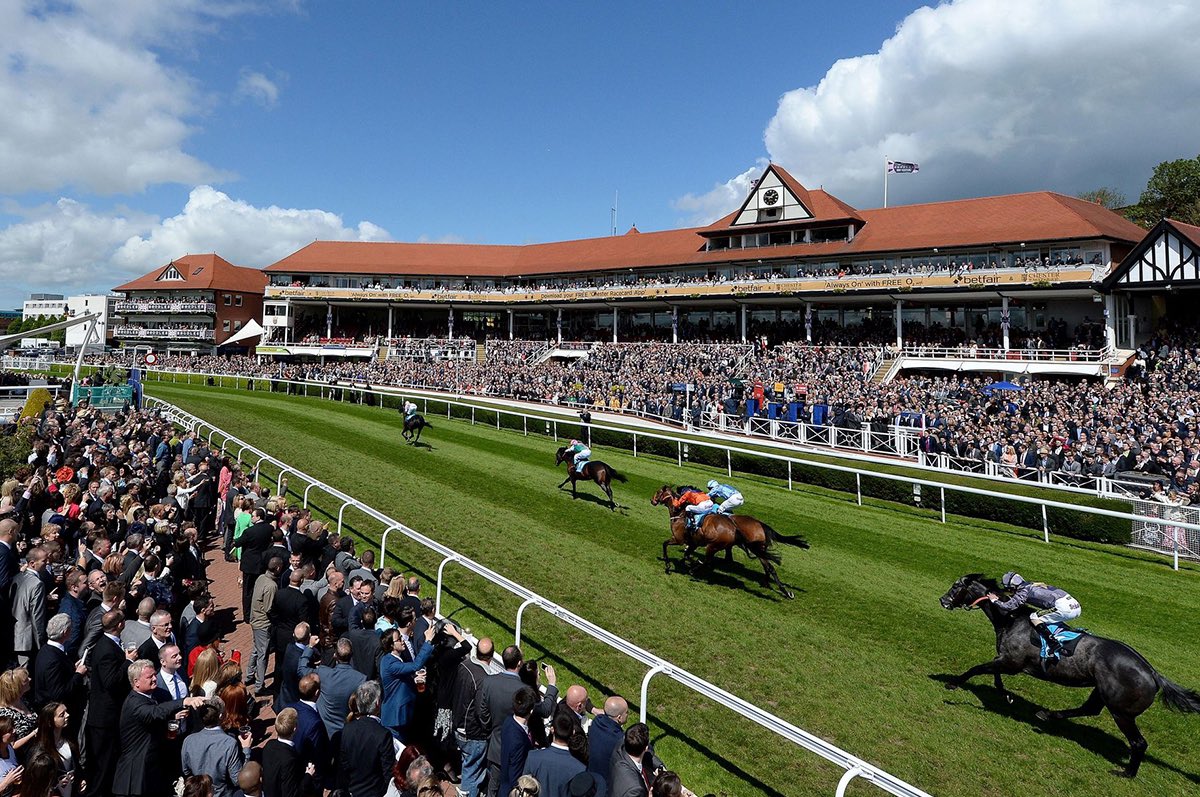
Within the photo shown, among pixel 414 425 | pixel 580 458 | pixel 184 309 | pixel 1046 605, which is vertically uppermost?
pixel 184 309

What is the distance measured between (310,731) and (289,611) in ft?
6.09

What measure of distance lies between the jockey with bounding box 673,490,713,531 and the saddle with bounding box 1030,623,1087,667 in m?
3.80

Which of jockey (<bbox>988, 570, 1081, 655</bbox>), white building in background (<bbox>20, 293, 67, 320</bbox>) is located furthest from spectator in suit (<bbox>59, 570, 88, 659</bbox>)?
white building in background (<bbox>20, 293, 67, 320</bbox>)

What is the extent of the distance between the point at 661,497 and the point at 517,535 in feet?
7.72

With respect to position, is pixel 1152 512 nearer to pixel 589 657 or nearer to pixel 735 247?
pixel 589 657

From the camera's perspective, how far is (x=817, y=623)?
24.5ft

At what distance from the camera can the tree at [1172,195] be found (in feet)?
138

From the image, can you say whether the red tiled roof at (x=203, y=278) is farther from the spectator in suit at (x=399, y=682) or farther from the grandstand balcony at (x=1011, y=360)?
the spectator in suit at (x=399, y=682)

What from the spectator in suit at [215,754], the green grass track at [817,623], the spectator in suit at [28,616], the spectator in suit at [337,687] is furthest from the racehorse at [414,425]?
the spectator in suit at [215,754]

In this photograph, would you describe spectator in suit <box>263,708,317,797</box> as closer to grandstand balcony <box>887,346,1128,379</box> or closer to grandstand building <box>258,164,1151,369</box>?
grandstand balcony <box>887,346,1128,379</box>

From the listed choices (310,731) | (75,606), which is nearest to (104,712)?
(75,606)

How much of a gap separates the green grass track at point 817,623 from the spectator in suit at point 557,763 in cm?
157

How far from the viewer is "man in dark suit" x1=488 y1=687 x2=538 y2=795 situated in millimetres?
3837

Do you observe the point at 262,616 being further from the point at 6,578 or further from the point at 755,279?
the point at 755,279
